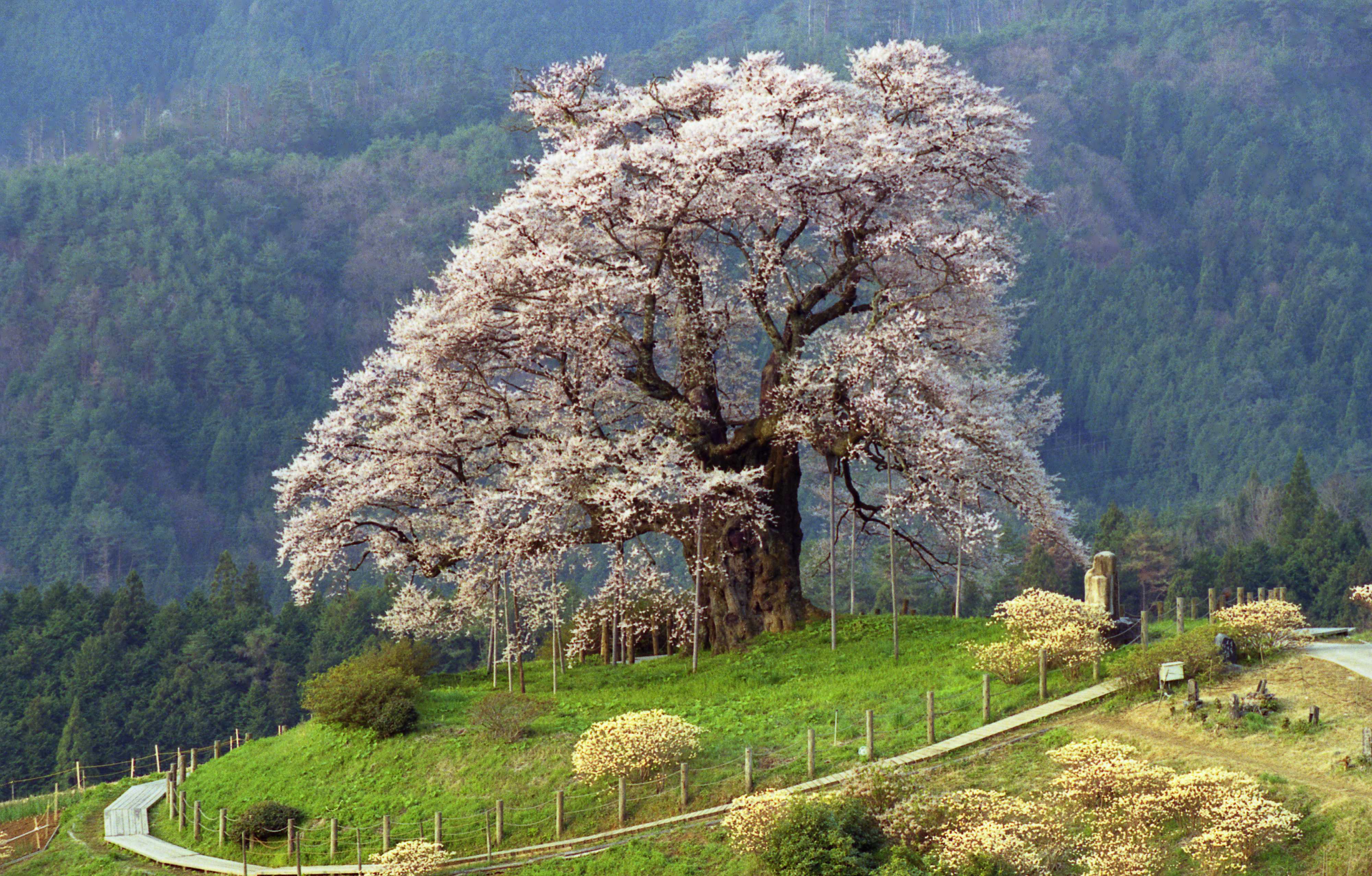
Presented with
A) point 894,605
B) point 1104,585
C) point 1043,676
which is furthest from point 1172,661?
point 894,605

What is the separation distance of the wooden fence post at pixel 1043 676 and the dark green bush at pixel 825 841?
5.79 m

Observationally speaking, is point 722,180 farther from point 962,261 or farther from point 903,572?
point 903,572

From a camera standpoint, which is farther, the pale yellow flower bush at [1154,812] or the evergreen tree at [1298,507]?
the evergreen tree at [1298,507]

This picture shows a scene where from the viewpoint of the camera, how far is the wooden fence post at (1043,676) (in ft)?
89.6

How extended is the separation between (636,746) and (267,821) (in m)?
8.06

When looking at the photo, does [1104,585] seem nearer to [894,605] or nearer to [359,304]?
[894,605]

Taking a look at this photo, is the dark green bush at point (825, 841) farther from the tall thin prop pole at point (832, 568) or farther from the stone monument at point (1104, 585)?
the tall thin prop pole at point (832, 568)

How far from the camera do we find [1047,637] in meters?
27.9

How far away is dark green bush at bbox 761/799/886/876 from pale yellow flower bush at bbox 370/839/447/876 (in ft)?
20.3

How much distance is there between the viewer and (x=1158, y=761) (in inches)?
917

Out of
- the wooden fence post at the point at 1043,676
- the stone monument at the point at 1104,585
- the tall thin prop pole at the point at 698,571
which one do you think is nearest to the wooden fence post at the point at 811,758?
the wooden fence post at the point at 1043,676

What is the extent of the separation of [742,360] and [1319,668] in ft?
60.9

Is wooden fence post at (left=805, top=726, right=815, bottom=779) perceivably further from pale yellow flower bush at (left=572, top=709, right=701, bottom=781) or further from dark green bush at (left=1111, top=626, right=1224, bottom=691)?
dark green bush at (left=1111, top=626, right=1224, bottom=691)

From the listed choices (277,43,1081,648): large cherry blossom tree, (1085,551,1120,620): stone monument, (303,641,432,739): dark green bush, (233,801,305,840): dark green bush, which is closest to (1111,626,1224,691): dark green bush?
(1085,551,1120,620): stone monument
